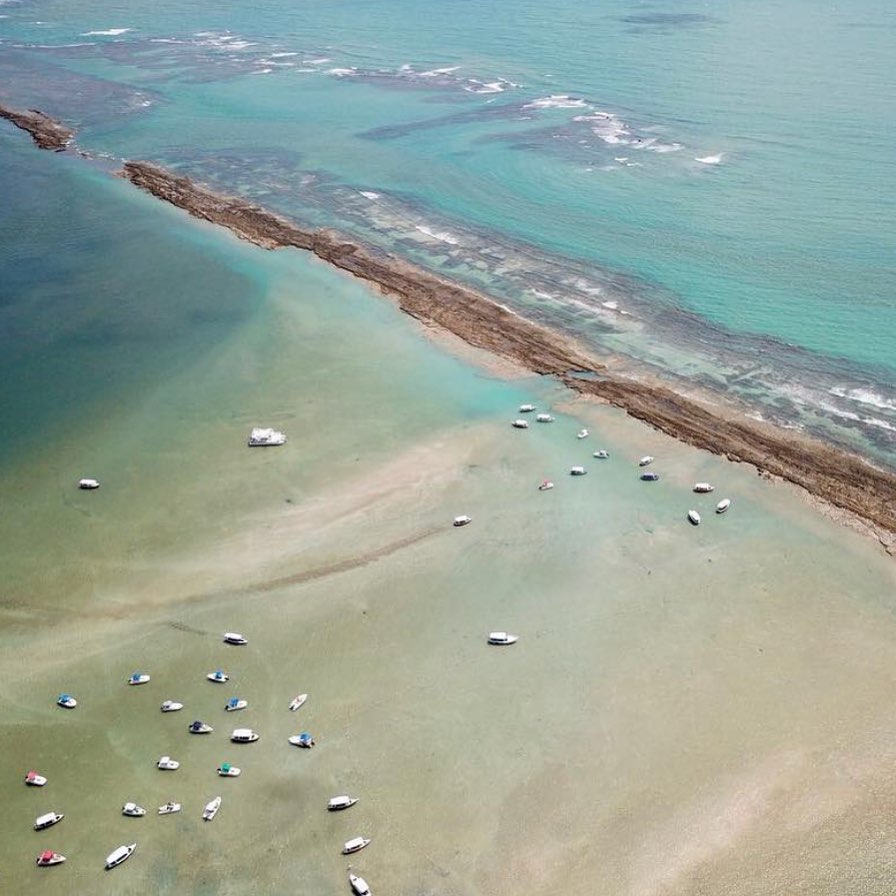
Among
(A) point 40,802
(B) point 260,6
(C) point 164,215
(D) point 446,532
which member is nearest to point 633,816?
(D) point 446,532

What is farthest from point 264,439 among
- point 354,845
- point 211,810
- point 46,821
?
point 354,845

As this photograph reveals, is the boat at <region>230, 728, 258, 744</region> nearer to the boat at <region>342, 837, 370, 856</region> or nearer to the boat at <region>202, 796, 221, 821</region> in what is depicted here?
the boat at <region>202, 796, 221, 821</region>

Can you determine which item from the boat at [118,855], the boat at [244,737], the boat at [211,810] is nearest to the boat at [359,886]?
the boat at [211,810]

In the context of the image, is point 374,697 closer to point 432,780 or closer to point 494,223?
point 432,780

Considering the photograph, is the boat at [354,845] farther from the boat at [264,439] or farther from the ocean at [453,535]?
the boat at [264,439]

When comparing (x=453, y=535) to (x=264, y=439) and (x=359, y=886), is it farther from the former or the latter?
(x=359, y=886)

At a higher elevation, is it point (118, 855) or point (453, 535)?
point (453, 535)
